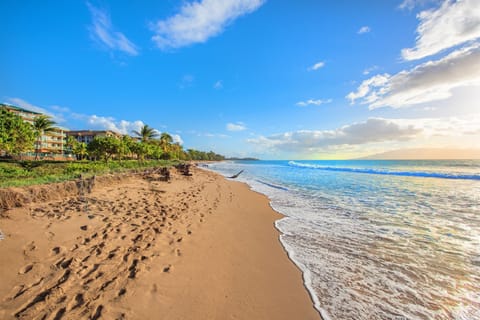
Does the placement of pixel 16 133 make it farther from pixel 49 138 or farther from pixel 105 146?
pixel 49 138

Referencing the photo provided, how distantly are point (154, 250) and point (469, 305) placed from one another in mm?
5760

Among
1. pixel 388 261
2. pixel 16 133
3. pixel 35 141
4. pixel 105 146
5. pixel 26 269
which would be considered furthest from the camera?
pixel 35 141

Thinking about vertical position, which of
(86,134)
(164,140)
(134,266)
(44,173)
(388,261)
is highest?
(86,134)

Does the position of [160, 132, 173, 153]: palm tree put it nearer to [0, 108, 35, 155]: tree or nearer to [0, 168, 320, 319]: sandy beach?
[0, 108, 35, 155]: tree

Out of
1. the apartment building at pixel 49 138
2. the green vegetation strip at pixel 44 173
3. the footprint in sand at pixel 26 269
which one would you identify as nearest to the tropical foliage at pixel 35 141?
the green vegetation strip at pixel 44 173

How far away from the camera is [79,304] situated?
2.45m

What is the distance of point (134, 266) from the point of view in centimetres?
336

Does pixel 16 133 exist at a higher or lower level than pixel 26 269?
higher

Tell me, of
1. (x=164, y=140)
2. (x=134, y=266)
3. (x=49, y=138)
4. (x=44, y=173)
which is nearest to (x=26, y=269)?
(x=134, y=266)

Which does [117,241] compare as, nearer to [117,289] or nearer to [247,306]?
[117,289]

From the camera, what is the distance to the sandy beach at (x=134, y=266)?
99.6 inches

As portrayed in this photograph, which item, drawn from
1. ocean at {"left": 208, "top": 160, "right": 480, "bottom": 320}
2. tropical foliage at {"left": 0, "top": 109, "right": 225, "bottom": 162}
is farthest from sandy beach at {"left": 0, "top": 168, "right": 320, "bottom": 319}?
tropical foliage at {"left": 0, "top": 109, "right": 225, "bottom": 162}

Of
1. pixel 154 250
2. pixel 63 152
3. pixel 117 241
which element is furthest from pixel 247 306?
pixel 63 152

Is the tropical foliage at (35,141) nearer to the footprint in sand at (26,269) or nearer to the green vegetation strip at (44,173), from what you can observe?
the green vegetation strip at (44,173)
